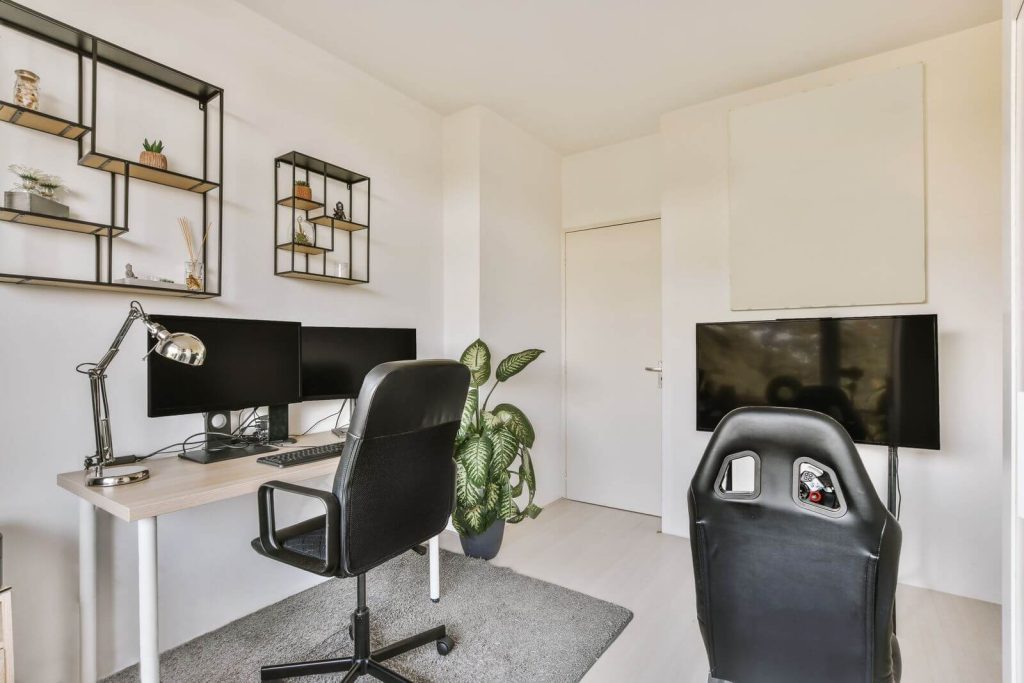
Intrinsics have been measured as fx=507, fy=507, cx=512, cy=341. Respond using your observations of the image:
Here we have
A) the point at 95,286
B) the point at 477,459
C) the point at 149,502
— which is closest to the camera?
the point at 149,502

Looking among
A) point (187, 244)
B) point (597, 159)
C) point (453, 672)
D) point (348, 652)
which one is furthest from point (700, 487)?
point (597, 159)

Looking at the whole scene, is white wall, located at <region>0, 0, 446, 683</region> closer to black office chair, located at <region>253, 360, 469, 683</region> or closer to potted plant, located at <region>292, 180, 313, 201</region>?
potted plant, located at <region>292, 180, 313, 201</region>

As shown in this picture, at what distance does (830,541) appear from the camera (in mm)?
1106

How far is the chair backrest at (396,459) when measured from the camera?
147 centimetres

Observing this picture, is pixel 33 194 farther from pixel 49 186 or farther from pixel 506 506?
pixel 506 506

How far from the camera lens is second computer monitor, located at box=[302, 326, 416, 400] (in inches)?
95.3

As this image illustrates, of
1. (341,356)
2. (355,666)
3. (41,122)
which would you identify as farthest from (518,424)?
(41,122)

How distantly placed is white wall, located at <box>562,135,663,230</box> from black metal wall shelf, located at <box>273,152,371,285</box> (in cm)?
182

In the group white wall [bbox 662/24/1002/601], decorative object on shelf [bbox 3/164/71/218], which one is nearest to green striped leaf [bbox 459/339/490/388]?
decorative object on shelf [bbox 3/164/71/218]

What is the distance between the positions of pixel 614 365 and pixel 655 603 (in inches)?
70.4

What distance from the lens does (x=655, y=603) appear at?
2.40 m

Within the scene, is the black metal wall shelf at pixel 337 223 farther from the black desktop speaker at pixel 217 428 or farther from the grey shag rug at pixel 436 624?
the grey shag rug at pixel 436 624

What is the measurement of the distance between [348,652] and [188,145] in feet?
7.07

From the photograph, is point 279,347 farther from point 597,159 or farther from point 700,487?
point 597,159
